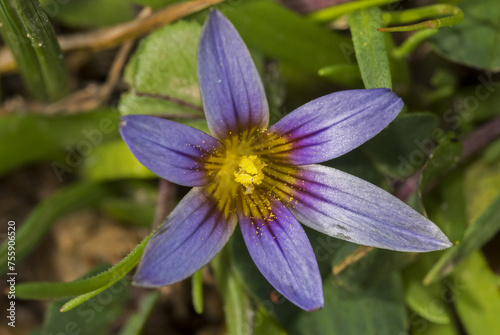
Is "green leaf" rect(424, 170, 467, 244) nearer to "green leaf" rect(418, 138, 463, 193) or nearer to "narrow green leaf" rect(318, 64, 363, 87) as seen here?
"green leaf" rect(418, 138, 463, 193)

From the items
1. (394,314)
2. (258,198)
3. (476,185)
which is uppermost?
(258,198)

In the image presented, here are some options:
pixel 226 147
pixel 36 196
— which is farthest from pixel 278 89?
pixel 36 196

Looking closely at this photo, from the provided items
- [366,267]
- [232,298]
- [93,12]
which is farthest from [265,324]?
[93,12]

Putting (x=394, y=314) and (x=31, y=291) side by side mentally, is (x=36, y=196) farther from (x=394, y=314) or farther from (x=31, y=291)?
(x=394, y=314)

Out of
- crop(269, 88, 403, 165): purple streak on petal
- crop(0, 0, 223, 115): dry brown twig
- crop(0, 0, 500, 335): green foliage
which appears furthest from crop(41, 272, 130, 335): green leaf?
crop(269, 88, 403, 165): purple streak on petal

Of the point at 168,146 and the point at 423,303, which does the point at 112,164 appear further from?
the point at 423,303

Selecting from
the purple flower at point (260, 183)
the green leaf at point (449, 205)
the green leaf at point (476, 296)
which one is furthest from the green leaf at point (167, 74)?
the green leaf at point (476, 296)

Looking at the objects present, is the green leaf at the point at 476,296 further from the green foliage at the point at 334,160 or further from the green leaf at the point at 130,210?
the green leaf at the point at 130,210

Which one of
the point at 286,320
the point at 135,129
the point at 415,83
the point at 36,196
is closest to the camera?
the point at 135,129
